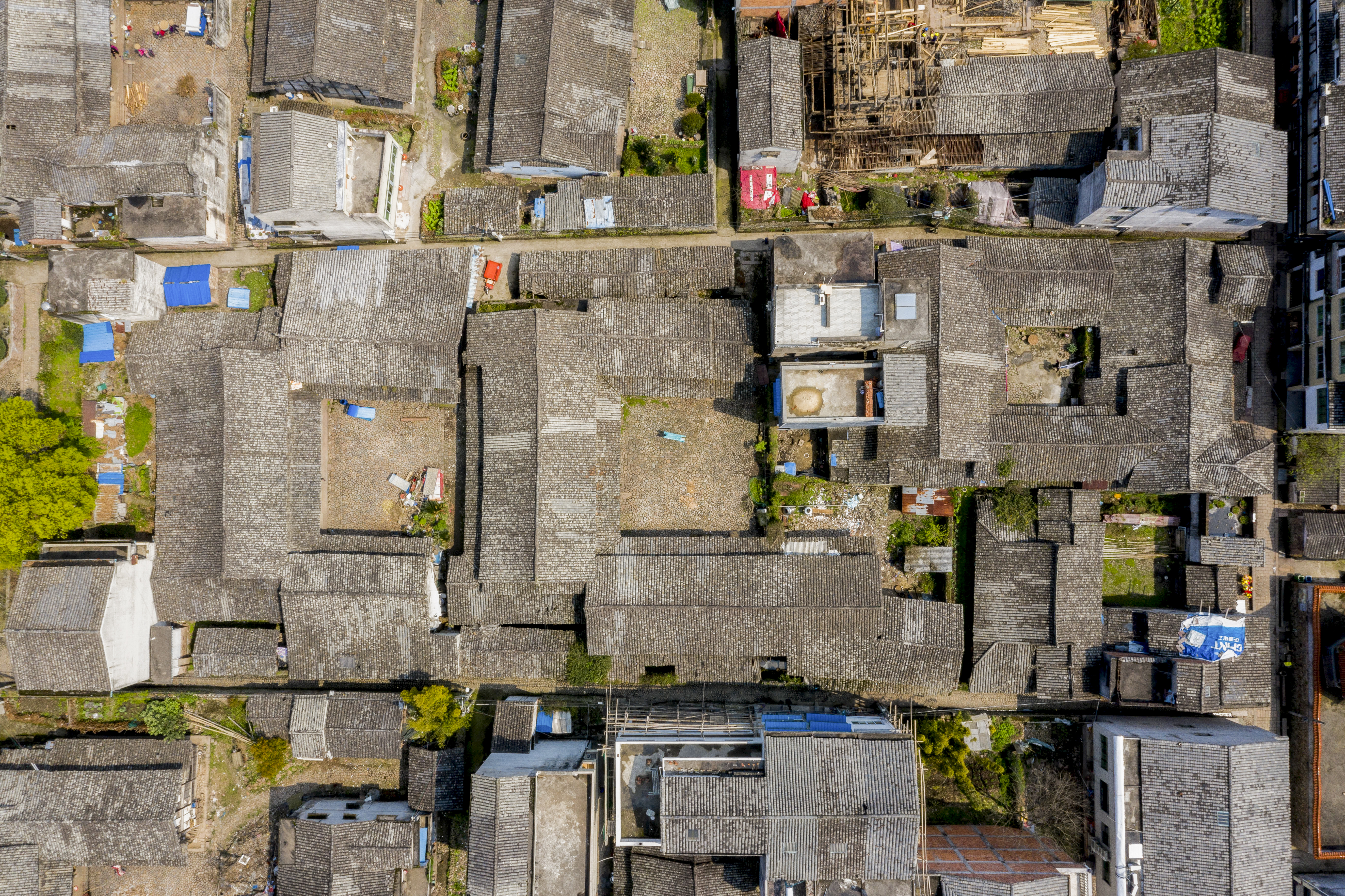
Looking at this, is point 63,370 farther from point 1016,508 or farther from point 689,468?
point 1016,508

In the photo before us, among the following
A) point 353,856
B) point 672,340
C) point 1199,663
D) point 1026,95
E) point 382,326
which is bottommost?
point 353,856

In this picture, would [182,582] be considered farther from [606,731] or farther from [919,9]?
[919,9]

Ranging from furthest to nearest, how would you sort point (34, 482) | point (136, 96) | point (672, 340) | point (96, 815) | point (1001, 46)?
point (136, 96), point (1001, 46), point (672, 340), point (96, 815), point (34, 482)

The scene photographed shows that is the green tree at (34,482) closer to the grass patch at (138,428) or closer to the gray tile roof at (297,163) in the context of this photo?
the grass patch at (138,428)

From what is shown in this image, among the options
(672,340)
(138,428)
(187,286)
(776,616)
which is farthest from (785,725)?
(187,286)

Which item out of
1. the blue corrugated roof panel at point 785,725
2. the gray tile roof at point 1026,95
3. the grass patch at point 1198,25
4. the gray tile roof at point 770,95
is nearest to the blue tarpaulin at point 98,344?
the gray tile roof at point 770,95

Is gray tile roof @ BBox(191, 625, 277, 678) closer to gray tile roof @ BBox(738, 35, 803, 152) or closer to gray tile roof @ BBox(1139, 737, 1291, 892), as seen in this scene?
gray tile roof @ BBox(738, 35, 803, 152)
